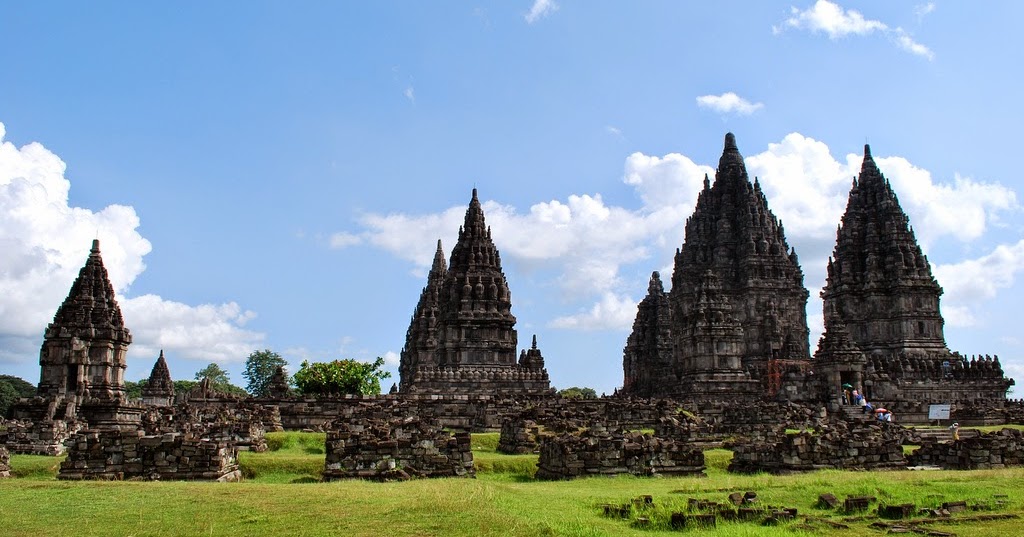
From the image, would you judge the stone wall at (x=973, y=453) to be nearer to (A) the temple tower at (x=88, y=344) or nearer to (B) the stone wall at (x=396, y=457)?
(B) the stone wall at (x=396, y=457)

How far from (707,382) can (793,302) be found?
56.4ft

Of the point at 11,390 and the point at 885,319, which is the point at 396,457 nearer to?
the point at 885,319

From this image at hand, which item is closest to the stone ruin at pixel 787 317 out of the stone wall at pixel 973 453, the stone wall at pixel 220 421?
the stone wall at pixel 973 453

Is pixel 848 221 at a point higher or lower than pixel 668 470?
higher

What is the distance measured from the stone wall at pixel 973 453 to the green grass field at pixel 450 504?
2604mm

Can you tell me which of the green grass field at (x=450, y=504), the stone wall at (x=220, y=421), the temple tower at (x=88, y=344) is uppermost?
the temple tower at (x=88, y=344)

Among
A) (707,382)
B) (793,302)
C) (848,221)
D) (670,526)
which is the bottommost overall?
(670,526)

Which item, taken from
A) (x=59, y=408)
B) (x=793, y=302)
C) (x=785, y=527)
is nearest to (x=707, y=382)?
(x=793, y=302)

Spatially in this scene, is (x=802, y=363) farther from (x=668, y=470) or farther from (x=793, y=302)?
(x=668, y=470)

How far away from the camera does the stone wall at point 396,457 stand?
18.7 m

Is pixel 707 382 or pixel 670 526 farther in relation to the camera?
pixel 707 382

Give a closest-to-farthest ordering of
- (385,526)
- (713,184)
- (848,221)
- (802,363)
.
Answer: (385,526) → (802,363) → (848,221) → (713,184)

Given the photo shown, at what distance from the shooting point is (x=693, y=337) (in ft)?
170

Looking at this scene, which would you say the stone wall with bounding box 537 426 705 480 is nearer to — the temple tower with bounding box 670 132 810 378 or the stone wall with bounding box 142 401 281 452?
the stone wall with bounding box 142 401 281 452
